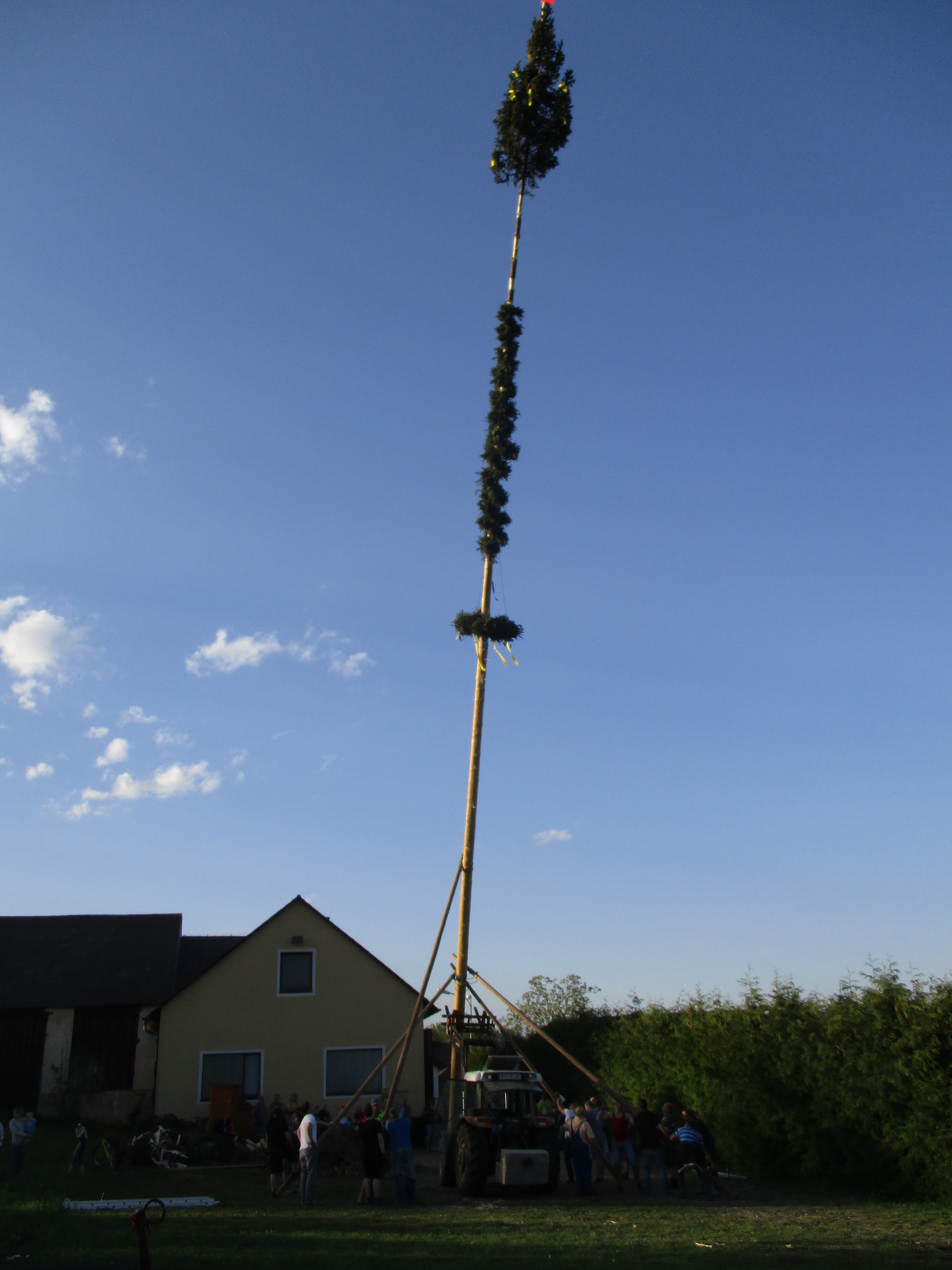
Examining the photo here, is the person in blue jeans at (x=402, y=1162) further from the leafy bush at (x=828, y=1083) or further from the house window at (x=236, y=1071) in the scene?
the house window at (x=236, y=1071)

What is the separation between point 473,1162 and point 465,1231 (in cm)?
310

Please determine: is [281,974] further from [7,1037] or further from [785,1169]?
[785,1169]

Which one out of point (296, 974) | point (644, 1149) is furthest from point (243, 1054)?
point (644, 1149)

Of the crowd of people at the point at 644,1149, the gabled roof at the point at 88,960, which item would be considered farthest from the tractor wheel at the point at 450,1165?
the gabled roof at the point at 88,960

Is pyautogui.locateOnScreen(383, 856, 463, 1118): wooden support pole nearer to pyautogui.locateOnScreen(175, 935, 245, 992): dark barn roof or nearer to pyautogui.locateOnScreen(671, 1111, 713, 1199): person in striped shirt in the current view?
pyautogui.locateOnScreen(671, 1111, 713, 1199): person in striped shirt

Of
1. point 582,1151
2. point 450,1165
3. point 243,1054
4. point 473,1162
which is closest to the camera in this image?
point 473,1162

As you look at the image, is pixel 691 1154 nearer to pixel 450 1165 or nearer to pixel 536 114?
pixel 450 1165

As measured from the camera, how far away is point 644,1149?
14297 mm

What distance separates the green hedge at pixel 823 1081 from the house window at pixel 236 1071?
10.0 meters

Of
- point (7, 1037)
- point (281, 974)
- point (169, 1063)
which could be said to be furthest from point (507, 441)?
point (7, 1037)

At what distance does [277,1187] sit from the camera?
551 inches

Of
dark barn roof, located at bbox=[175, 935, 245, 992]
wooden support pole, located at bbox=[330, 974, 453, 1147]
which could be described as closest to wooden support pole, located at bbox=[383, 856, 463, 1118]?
wooden support pole, located at bbox=[330, 974, 453, 1147]

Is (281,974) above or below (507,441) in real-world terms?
below

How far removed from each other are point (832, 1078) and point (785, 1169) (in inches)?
107
